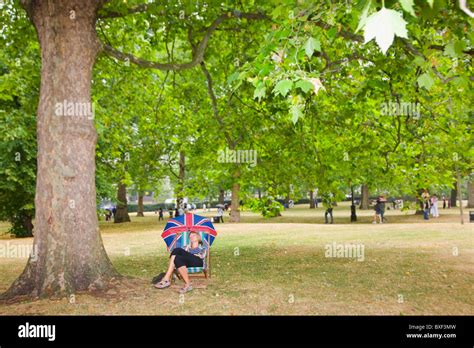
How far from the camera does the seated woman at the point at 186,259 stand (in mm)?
7914

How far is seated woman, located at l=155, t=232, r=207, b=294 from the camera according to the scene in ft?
26.0

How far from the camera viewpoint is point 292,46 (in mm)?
4566

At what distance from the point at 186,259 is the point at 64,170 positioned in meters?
2.85

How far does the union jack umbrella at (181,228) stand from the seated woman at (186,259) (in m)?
0.17

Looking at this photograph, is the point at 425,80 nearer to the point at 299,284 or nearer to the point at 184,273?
the point at 299,284

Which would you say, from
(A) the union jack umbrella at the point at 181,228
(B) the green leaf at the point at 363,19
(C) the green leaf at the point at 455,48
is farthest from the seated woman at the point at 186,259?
(B) the green leaf at the point at 363,19

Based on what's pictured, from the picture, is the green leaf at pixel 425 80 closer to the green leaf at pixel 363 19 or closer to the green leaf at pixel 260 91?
the green leaf at pixel 260 91

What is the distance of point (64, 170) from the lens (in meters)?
7.37

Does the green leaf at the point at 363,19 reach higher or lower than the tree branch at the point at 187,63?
lower

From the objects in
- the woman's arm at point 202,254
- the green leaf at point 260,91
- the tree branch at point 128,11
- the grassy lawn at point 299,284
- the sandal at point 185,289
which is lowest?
the grassy lawn at point 299,284

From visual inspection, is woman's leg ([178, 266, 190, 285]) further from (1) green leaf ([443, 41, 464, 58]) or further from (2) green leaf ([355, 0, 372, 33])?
(2) green leaf ([355, 0, 372, 33])
